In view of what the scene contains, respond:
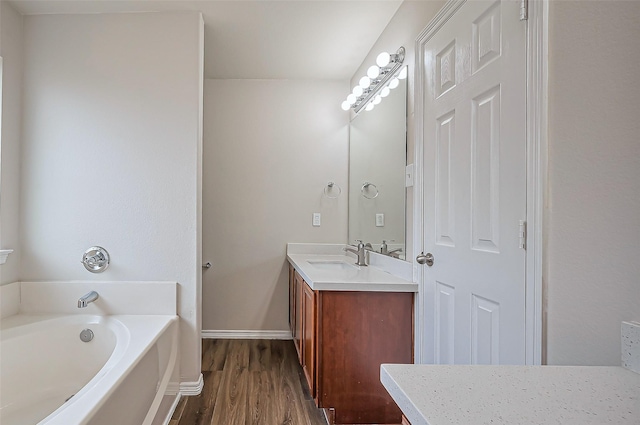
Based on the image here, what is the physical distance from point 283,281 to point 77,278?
1718 millimetres

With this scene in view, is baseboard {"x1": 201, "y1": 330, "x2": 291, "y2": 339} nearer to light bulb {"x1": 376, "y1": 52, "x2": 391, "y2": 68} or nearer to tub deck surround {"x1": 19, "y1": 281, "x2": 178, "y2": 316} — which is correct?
tub deck surround {"x1": 19, "y1": 281, "x2": 178, "y2": 316}

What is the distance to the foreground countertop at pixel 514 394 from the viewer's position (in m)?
0.63

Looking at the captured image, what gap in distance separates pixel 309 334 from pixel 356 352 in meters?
0.35

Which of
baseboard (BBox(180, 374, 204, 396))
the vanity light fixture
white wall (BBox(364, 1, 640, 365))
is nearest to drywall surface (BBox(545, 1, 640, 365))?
white wall (BBox(364, 1, 640, 365))

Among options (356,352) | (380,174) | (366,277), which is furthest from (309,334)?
(380,174)

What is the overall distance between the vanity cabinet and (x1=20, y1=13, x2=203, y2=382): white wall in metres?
0.95

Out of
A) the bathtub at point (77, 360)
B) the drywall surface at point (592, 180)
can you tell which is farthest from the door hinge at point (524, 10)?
the bathtub at point (77, 360)

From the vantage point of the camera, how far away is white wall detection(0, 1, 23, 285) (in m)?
2.30

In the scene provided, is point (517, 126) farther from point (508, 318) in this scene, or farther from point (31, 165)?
point (31, 165)

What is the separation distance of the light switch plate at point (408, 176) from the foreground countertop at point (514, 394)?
1.39 metres

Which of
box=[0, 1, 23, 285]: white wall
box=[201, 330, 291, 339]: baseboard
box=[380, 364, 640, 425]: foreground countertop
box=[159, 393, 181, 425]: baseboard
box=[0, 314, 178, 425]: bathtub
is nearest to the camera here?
box=[380, 364, 640, 425]: foreground countertop

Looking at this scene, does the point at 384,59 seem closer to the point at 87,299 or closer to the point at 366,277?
the point at 366,277

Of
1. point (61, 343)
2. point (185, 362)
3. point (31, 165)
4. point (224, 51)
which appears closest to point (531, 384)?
point (185, 362)

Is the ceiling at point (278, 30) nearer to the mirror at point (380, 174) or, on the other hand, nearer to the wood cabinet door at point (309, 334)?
the mirror at point (380, 174)
